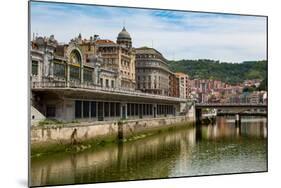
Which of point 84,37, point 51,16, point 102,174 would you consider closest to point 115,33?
point 84,37

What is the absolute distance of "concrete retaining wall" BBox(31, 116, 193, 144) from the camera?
8.06m

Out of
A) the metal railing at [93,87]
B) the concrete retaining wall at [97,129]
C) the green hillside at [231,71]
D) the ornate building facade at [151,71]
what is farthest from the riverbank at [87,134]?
the green hillside at [231,71]

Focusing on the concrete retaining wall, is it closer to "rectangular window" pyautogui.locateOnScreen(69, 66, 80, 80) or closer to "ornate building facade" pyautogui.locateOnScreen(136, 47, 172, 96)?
"ornate building facade" pyautogui.locateOnScreen(136, 47, 172, 96)

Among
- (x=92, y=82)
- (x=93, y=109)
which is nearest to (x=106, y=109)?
(x=93, y=109)

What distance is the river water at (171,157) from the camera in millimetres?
8180

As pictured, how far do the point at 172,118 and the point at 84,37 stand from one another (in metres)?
2.57

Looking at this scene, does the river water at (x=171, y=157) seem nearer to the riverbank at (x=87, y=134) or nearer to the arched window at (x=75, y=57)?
the riverbank at (x=87, y=134)

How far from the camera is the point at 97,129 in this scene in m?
8.69

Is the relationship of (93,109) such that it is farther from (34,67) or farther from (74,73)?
(34,67)

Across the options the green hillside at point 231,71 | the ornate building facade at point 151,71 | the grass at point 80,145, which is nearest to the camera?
the grass at point 80,145

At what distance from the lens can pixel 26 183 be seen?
306 inches

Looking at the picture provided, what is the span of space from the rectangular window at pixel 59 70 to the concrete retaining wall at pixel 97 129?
2.68 ft

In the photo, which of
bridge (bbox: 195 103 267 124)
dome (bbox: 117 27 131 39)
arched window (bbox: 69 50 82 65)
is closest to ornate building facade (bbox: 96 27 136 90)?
dome (bbox: 117 27 131 39)
